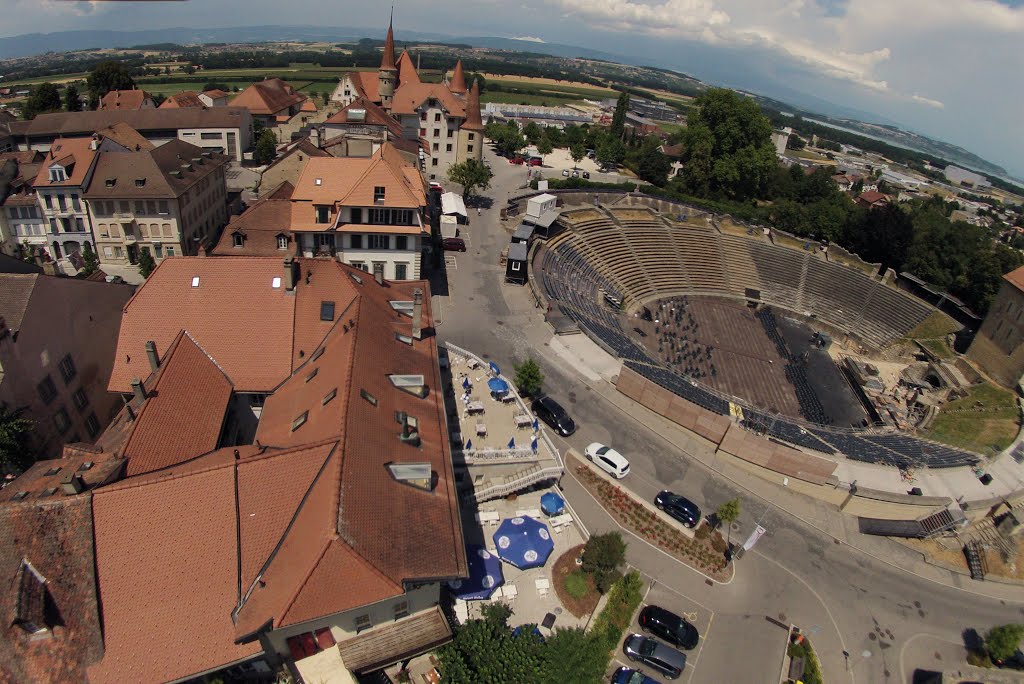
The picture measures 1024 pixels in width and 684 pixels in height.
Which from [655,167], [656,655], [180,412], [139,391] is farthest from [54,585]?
[655,167]

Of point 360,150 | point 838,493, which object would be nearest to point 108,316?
point 360,150

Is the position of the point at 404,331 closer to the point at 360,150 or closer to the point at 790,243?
the point at 360,150

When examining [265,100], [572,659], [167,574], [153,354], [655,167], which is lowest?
[572,659]

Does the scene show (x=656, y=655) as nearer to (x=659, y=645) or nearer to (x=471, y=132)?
(x=659, y=645)

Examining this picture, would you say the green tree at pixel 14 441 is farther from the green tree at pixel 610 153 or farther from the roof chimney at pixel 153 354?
the green tree at pixel 610 153

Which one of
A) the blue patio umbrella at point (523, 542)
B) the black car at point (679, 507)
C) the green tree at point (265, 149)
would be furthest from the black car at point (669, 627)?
the green tree at point (265, 149)
